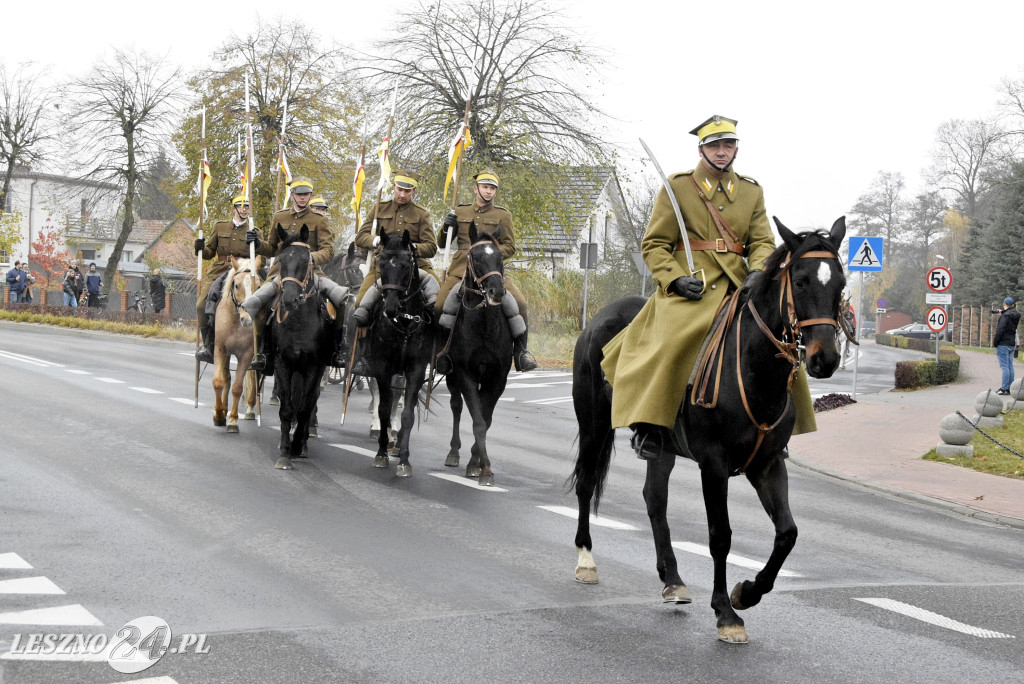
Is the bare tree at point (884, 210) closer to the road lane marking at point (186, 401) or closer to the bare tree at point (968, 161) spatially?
the bare tree at point (968, 161)

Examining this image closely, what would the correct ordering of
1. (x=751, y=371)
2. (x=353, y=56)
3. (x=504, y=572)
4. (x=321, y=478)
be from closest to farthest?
(x=751, y=371) < (x=504, y=572) < (x=321, y=478) < (x=353, y=56)

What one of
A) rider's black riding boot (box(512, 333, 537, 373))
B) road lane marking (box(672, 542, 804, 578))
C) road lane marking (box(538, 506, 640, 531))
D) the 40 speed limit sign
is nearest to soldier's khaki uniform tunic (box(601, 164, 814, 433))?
road lane marking (box(672, 542, 804, 578))

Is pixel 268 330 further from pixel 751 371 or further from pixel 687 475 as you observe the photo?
pixel 751 371

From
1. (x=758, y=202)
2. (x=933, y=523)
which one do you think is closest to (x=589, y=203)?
(x=933, y=523)

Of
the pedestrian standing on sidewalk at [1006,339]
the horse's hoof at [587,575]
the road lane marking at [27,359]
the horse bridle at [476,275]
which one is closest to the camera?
the horse's hoof at [587,575]

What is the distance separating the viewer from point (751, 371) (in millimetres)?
5855

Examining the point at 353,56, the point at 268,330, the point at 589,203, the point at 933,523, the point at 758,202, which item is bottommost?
the point at 933,523

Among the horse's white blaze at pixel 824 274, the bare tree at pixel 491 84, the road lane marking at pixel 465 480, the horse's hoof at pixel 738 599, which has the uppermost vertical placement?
the bare tree at pixel 491 84

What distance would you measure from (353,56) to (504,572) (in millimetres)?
28732

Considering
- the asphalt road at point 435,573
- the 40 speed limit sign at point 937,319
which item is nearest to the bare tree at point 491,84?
the 40 speed limit sign at point 937,319

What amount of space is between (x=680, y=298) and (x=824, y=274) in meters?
1.19

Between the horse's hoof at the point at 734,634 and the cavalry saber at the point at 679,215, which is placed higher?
the cavalry saber at the point at 679,215

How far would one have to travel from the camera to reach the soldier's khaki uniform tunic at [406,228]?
1180 cm

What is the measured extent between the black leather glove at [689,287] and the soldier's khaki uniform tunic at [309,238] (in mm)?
6261
